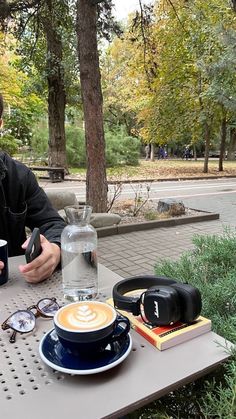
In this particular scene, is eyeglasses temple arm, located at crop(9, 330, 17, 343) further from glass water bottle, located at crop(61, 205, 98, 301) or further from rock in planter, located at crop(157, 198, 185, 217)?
rock in planter, located at crop(157, 198, 185, 217)

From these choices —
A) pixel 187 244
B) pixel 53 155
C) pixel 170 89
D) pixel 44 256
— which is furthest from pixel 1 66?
pixel 44 256

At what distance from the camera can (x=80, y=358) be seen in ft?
2.68

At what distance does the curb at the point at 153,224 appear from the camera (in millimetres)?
5668

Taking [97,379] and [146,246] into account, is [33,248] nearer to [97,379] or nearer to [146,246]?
[97,379]

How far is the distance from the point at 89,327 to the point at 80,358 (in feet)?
0.23

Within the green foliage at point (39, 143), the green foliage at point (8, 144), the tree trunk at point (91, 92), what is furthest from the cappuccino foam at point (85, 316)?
the green foliage at point (39, 143)

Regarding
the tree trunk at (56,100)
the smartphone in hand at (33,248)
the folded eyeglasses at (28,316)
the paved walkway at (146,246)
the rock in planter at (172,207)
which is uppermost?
the tree trunk at (56,100)

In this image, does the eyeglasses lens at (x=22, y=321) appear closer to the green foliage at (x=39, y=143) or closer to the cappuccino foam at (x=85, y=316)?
the cappuccino foam at (x=85, y=316)

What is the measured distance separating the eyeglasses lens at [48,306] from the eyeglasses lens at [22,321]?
0.16 feet

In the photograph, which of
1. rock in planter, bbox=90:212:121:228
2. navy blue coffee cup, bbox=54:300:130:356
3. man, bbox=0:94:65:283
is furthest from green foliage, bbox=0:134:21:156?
navy blue coffee cup, bbox=54:300:130:356

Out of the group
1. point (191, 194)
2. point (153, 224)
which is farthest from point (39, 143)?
point (153, 224)

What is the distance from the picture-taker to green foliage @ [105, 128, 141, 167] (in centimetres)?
1852

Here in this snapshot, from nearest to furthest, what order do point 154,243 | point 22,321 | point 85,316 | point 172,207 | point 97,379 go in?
1. point 97,379
2. point 85,316
3. point 22,321
4. point 154,243
5. point 172,207

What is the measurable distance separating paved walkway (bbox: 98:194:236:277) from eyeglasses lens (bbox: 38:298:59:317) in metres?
2.57
